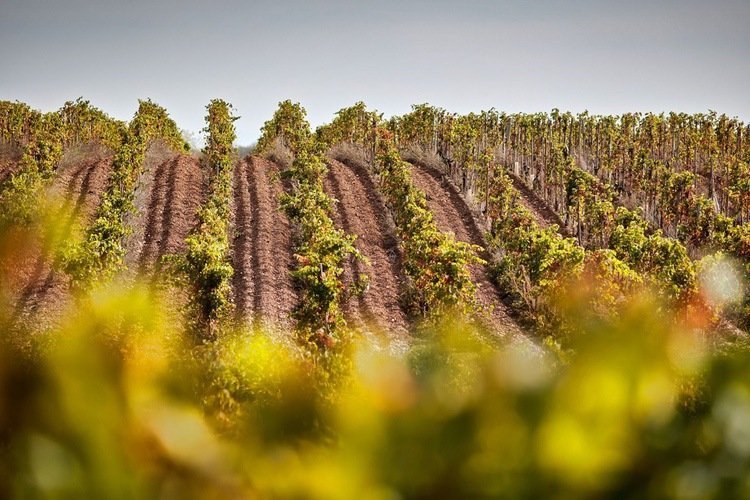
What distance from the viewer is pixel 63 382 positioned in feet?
3.89

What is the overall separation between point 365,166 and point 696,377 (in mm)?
45082

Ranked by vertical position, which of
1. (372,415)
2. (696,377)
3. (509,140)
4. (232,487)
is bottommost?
(232,487)

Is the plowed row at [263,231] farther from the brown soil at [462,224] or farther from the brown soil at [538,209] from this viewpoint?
the brown soil at [538,209]

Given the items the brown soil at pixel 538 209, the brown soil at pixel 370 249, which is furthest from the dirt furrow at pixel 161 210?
the brown soil at pixel 538 209

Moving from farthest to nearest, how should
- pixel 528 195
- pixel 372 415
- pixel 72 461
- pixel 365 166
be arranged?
pixel 365 166 < pixel 528 195 < pixel 372 415 < pixel 72 461

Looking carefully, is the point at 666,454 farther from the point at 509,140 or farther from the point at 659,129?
the point at 659,129

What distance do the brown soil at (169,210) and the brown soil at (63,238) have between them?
2973mm

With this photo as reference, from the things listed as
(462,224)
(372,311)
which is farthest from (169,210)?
(462,224)

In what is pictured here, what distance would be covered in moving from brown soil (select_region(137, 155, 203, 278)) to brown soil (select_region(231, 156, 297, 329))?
2464 millimetres

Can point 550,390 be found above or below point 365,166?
below

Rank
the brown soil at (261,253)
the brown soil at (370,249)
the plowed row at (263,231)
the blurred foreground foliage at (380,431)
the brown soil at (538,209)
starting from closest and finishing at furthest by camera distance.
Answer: the blurred foreground foliage at (380,431) → the brown soil at (261,253) → the plowed row at (263,231) → the brown soil at (370,249) → the brown soil at (538,209)

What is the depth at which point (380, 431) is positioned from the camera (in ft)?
3.96

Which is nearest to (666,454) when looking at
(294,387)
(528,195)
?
(294,387)

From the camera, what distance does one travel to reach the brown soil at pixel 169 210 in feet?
96.0
